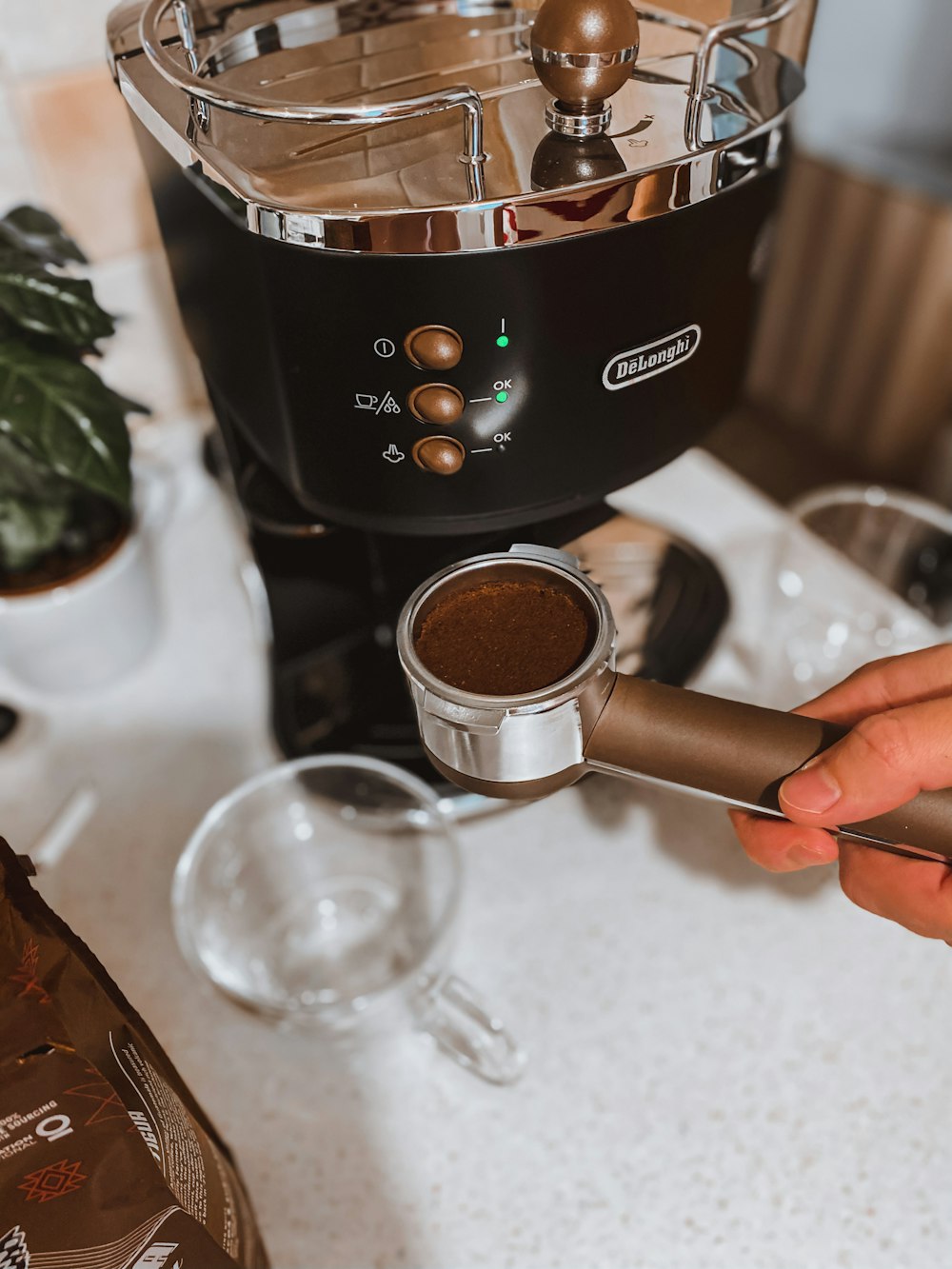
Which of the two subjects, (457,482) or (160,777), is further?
(160,777)

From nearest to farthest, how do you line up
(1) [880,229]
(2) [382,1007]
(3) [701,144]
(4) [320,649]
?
(3) [701,144] → (2) [382,1007] → (4) [320,649] → (1) [880,229]

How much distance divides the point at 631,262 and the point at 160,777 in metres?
0.44

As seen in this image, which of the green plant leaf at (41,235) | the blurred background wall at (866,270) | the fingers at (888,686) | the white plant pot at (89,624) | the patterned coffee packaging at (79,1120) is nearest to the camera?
the patterned coffee packaging at (79,1120)

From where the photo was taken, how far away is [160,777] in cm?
63

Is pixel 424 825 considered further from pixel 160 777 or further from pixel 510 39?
pixel 510 39

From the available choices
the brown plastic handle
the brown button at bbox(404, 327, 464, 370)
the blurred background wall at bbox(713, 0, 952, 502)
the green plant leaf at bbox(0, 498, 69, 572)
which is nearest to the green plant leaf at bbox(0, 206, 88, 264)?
the green plant leaf at bbox(0, 498, 69, 572)

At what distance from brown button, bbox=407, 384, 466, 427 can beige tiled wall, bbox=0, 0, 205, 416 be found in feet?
1.17

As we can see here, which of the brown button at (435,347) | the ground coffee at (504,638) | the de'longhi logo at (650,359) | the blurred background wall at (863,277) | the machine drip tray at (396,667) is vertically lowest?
the blurred background wall at (863,277)

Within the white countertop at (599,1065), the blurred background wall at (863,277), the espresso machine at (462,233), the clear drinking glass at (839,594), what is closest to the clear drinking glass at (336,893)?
the white countertop at (599,1065)

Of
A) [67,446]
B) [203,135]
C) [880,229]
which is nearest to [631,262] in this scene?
[203,135]

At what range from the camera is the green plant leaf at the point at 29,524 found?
0.56 meters

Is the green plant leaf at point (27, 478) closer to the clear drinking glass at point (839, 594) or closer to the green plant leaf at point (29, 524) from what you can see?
the green plant leaf at point (29, 524)

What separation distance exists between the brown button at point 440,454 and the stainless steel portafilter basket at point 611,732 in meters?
0.08

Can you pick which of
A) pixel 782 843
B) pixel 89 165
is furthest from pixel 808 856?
pixel 89 165
